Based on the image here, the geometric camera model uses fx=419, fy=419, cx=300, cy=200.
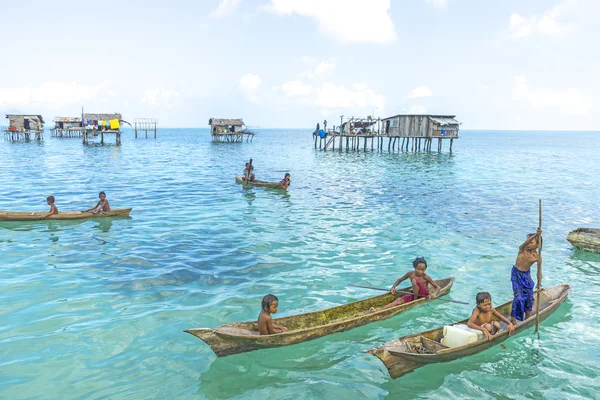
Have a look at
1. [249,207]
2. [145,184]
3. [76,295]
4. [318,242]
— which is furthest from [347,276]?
[145,184]

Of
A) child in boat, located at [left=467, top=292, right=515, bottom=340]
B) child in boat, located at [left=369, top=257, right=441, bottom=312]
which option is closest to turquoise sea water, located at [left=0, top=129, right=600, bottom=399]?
child in boat, located at [left=369, top=257, right=441, bottom=312]

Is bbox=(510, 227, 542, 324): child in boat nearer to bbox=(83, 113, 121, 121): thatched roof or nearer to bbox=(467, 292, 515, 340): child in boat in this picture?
bbox=(467, 292, 515, 340): child in boat

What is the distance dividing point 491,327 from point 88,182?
96.6ft

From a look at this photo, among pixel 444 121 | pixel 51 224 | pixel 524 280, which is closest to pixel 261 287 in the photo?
pixel 524 280

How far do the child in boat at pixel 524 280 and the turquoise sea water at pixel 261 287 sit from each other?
1.87ft

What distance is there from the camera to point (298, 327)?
879cm

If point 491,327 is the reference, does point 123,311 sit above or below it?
below

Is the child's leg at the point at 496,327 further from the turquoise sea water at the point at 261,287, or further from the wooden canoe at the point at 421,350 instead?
the turquoise sea water at the point at 261,287

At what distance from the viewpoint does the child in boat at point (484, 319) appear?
26.7ft

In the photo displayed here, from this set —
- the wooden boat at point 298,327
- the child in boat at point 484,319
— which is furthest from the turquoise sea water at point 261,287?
the child in boat at point 484,319

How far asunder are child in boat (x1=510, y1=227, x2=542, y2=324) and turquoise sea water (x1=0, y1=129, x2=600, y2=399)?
0.57 meters

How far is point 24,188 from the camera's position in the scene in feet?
89.2

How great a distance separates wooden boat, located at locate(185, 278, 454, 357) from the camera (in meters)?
7.60

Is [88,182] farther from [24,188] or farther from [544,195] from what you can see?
[544,195]
